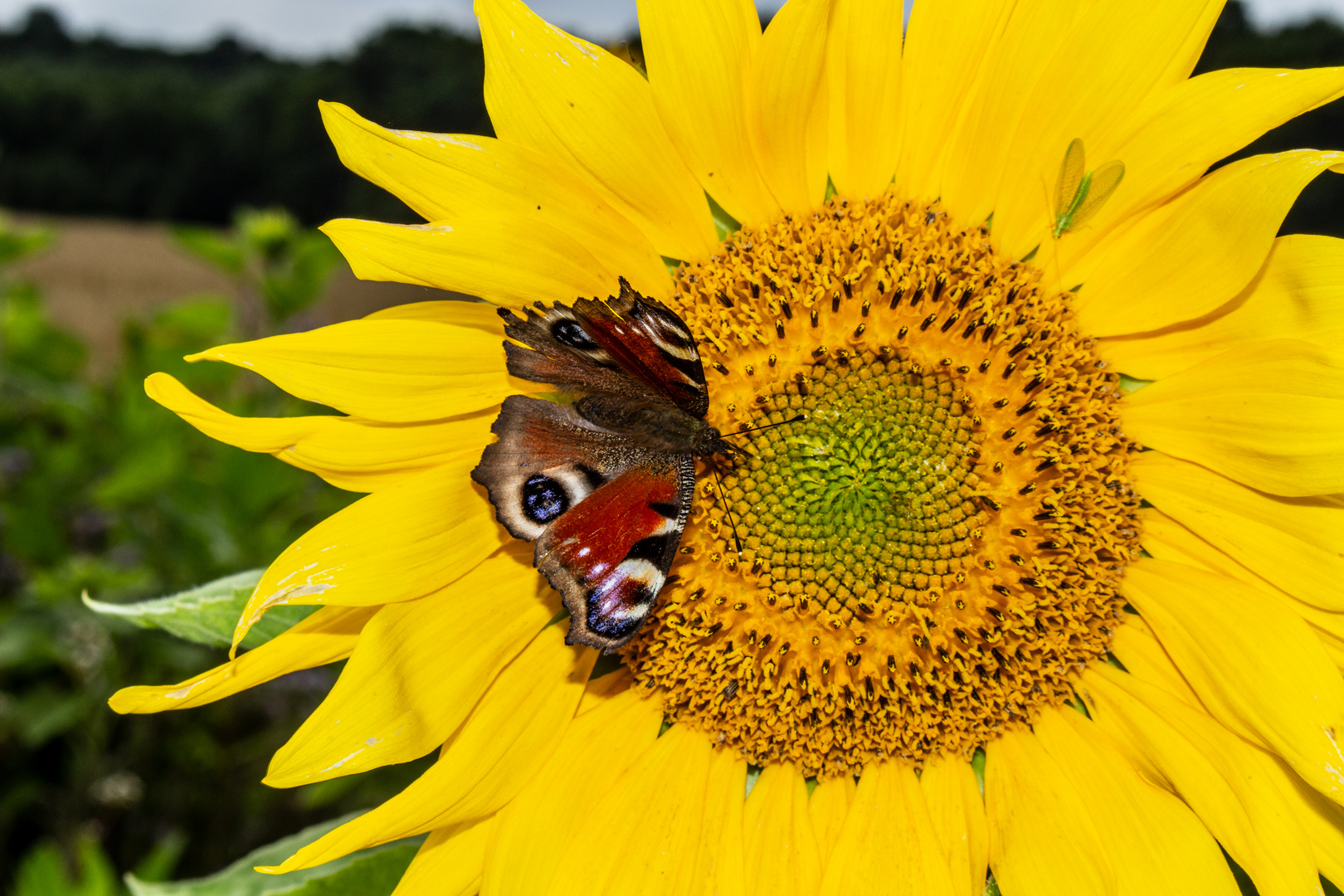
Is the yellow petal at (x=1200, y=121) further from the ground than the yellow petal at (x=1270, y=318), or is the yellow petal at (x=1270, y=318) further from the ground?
the yellow petal at (x=1200, y=121)

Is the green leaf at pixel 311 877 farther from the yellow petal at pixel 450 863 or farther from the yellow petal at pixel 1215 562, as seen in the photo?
the yellow petal at pixel 1215 562

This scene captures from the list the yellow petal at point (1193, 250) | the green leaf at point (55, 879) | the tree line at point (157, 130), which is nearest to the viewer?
the yellow petal at point (1193, 250)

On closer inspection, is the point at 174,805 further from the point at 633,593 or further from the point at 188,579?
the point at 633,593

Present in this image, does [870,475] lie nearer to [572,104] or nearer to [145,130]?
[572,104]

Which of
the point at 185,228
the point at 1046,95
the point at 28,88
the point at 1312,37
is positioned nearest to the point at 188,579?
the point at 185,228

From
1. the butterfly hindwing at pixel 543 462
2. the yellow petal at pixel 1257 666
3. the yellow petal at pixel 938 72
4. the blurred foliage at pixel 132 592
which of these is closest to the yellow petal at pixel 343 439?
the butterfly hindwing at pixel 543 462

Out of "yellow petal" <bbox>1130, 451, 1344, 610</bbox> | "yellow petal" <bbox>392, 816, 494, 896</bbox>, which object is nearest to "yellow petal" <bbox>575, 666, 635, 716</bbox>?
"yellow petal" <bbox>392, 816, 494, 896</bbox>
